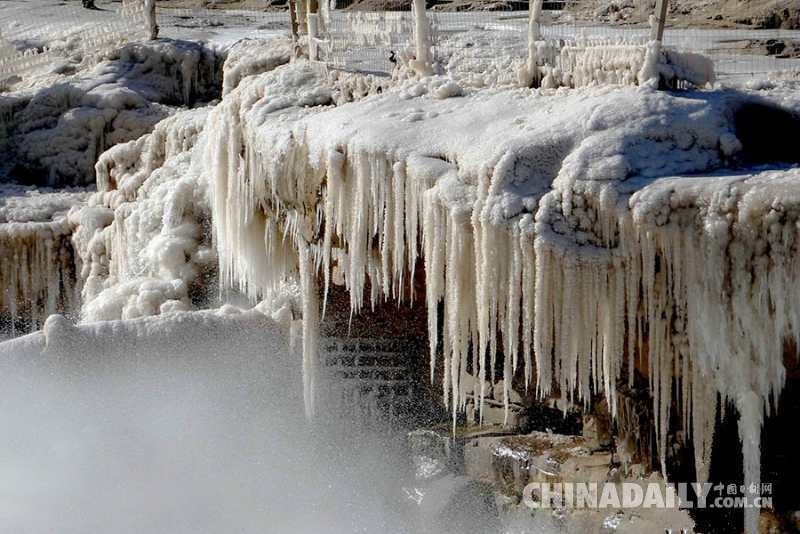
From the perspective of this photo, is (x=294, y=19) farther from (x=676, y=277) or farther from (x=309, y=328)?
(x=676, y=277)

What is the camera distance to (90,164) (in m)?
11.8

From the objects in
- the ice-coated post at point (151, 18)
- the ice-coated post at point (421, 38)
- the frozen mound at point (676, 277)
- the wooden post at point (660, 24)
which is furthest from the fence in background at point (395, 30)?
the frozen mound at point (676, 277)

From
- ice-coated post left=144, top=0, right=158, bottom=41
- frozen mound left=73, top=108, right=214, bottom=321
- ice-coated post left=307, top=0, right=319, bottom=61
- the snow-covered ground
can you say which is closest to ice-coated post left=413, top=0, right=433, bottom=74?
the snow-covered ground

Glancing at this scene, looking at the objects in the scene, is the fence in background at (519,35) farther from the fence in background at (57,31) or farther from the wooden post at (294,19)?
the fence in background at (57,31)

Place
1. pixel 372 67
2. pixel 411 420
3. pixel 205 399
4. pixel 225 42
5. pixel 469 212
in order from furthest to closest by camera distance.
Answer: pixel 225 42 → pixel 372 67 → pixel 411 420 → pixel 205 399 → pixel 469 212

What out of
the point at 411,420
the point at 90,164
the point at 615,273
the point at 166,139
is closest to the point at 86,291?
the point at 166,139

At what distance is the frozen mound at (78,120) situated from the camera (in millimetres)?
11844

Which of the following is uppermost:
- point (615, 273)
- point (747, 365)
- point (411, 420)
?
point (615, 273)

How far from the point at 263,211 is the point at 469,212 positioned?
215cm

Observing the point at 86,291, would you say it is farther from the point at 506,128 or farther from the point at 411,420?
the point at 506,128

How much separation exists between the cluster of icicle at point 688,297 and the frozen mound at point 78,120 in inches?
330

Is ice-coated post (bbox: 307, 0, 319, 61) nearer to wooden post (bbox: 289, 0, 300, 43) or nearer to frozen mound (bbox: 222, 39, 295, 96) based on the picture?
frozen mound (bbox: 222, 39, 295, 96)

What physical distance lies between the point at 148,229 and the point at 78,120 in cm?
406

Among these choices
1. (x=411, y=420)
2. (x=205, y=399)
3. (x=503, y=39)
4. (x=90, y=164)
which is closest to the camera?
(x=205, y=399)
